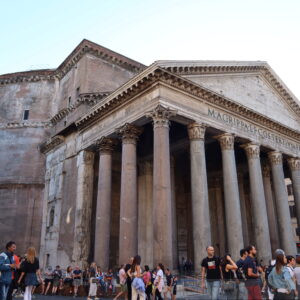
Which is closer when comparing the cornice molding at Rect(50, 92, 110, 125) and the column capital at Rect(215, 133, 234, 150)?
the column capital at Rect(215, 133, 234, 150)

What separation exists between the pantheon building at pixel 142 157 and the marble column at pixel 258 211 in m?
0.05

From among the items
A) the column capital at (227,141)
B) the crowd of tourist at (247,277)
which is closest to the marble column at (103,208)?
the column capital at (227,141)

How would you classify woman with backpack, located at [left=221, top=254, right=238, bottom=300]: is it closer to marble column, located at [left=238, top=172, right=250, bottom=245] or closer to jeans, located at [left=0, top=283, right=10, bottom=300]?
jeans, located at [left=0, top=283, right=10, bottom=300]

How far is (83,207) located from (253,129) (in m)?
9.75

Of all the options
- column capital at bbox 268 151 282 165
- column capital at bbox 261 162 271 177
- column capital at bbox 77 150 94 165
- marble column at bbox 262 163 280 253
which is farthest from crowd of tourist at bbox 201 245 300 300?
column capital at bbox 261 162 271 177

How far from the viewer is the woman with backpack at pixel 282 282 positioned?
4629 millimetres

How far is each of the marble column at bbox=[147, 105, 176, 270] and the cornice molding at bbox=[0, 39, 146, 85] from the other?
32.0 ft

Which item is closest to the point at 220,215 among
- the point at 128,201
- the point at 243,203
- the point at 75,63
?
the point at 243,203

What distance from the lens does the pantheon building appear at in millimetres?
13188

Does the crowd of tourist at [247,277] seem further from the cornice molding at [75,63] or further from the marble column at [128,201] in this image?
the cornice molding at [75,63]

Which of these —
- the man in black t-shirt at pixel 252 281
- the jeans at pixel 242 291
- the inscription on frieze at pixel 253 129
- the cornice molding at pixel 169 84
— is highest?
the cornice molding at pixel 169 84

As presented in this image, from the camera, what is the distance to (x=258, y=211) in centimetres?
1550

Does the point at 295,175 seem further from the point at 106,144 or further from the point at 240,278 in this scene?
the point at 240,278

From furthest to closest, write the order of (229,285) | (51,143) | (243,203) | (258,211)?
(243,203)
(51,143)
(258,211)
(229,285)
